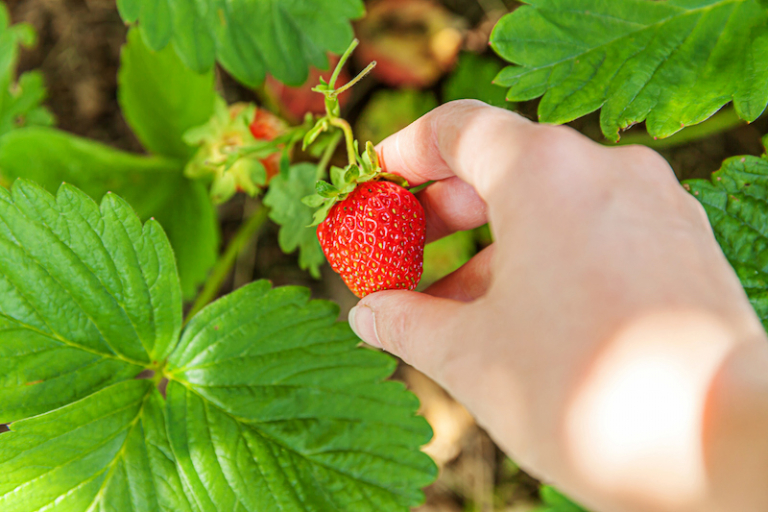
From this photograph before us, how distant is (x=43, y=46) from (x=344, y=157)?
1.33 metres

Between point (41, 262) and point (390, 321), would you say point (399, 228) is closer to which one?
point (390, 321)

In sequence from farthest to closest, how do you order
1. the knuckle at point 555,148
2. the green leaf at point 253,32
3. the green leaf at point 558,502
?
the green leaf at point 558,502 → the green leaf at point 253,32 → the knuckle at point 555,148

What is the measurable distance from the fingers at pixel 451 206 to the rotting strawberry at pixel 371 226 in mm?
141

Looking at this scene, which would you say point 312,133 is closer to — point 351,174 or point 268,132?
point 351,174

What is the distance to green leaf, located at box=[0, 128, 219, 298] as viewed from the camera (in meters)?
1.48

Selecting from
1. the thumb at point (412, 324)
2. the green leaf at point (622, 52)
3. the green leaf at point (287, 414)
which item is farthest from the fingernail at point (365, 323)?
the green leaf at point (622, 52)

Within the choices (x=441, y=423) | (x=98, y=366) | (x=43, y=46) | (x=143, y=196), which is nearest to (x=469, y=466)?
(x=441, y=423)

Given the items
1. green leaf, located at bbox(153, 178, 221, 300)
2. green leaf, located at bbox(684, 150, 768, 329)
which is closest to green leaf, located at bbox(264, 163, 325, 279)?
green leaf, located at bbox(153, 178, 221, 300)

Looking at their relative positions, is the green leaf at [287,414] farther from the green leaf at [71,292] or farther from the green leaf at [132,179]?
the green leaf at [132,179]

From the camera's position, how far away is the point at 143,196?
64.4 inches

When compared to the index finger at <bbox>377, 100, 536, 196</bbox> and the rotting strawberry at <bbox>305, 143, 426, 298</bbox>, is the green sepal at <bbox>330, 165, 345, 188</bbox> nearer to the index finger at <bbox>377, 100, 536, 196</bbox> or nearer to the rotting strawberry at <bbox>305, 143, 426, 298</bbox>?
the rotting strawberry at <bbox>305, 143, 426, 298</bbox>

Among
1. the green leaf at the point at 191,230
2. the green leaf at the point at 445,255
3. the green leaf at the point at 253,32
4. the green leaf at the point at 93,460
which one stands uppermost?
the green leaf at the point at 253,32

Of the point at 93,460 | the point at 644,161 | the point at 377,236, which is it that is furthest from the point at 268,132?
the point at 644,161

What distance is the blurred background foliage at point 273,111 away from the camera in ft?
5.19
